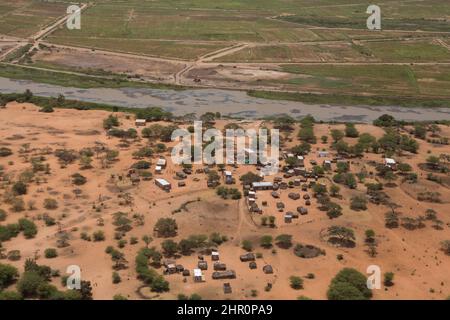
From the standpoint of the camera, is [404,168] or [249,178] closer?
[249,178]

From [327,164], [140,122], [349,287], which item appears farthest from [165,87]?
[349,287]

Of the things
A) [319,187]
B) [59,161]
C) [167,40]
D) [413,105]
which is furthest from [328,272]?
[167,40]

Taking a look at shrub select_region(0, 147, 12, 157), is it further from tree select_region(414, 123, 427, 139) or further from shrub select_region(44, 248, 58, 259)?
tree select_region(414, 123, 427, 139)

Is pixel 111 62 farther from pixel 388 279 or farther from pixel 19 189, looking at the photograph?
pixel 388 279

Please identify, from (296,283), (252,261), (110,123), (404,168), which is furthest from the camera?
(110,123)

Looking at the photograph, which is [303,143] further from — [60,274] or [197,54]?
[197,54]

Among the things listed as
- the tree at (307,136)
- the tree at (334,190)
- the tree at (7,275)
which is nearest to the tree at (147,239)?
the tree at (7,275)
